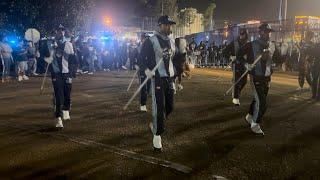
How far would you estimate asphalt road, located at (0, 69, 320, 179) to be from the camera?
668 cm

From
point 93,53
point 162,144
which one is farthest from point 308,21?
point 162,144

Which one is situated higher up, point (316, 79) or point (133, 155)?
point (316, 79)

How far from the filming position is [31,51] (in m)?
22.9

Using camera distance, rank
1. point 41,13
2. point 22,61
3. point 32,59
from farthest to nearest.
Answer: point 41,13 → point 32,59 → point 22,61

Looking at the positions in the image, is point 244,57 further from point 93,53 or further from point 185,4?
point 185,4

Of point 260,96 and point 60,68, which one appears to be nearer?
point 260,96

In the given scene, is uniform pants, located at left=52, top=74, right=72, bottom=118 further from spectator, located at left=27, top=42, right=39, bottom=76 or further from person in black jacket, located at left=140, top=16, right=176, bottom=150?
spectator, located at left=27, top=42, right=39, bottom=76

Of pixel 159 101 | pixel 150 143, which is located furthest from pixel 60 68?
pixel 159 101

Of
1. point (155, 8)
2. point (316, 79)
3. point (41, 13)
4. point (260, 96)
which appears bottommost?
point (316, 79)

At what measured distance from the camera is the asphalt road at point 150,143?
6.68 m

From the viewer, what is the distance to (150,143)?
27.5ft

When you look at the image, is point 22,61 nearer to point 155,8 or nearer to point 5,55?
point 5,55

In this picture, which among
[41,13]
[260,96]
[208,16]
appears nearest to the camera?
[260,96]

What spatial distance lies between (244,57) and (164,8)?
40.0m
